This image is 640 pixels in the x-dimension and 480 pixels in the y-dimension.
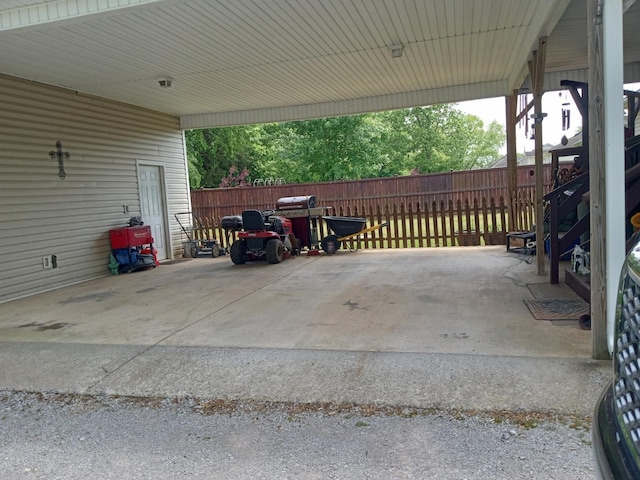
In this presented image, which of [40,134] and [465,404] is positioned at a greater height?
[40,134]

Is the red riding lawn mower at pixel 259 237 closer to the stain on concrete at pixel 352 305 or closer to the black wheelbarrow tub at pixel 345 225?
the black wheelbarrow tub at pixel 345 225

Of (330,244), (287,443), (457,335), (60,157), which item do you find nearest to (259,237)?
(330,244)

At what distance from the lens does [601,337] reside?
350 cm

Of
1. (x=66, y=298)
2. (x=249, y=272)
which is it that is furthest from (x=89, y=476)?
(x=249, y=272)

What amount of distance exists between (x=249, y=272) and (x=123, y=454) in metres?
6.09

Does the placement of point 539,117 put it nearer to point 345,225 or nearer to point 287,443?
point 345,225

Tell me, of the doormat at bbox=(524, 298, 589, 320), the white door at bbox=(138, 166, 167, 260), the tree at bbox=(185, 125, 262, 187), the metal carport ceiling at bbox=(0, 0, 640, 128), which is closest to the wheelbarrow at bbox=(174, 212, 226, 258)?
the white door at bbox=(138, 166, 167, 260)

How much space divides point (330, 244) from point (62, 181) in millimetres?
5432

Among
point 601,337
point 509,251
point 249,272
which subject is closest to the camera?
point 601,337

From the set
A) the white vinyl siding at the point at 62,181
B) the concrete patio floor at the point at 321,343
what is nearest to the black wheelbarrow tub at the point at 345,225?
the concrete patio floor at the point at 321,343

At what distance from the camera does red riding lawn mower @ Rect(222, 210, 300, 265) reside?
959cm

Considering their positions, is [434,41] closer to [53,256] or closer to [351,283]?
[351,283]

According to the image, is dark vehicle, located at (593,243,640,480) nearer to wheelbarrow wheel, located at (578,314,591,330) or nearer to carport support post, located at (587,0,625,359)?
carport support post, located at (587,0,625,359)

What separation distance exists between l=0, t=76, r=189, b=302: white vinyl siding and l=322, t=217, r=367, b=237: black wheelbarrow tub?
14.2 ft
